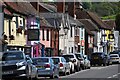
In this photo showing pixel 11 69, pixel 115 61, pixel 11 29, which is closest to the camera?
pixel 11 69

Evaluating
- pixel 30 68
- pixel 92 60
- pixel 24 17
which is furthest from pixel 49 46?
pixel 30 68

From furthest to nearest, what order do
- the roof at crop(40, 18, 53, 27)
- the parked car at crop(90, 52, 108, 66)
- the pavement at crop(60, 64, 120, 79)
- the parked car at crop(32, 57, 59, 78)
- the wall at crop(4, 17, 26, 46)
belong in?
the roof at crop(40, 18, 53, 27) < the parked car at crop(90, 52, 108, 66) < the wall at crop(4, 17, 26, 46) < the pavement at crop(60, 64, 120, 79) < the parked car at crop(32, 57, 59, 78)

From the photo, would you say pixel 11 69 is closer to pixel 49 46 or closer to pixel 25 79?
pixel 25 79

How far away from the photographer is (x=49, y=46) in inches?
2491

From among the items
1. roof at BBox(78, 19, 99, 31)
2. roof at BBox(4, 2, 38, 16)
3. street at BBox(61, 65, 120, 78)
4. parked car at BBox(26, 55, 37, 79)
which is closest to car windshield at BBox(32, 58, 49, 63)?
parked car at BBox(26, 55, 37, 79)

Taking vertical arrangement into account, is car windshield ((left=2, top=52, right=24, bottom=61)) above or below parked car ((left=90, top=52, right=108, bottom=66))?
above

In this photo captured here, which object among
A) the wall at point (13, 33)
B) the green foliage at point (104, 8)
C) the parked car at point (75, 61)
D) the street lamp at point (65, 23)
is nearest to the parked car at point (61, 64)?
the parked car at point (75, 61)

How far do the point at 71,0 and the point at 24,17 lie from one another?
1118 inches

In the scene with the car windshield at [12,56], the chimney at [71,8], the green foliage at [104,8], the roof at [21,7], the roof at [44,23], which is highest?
the green foliage at [104,8]

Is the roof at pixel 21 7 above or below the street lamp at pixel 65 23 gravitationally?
above

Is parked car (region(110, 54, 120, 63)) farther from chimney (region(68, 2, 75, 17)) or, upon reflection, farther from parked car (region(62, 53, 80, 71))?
chimney (region(68, 2, 75, 17))

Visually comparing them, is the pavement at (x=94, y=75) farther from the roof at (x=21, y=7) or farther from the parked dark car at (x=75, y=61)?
the roof at (x=21, y=7)

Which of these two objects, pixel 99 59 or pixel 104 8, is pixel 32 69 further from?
pixel 104 8

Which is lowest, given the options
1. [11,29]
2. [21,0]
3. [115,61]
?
[115,61]
